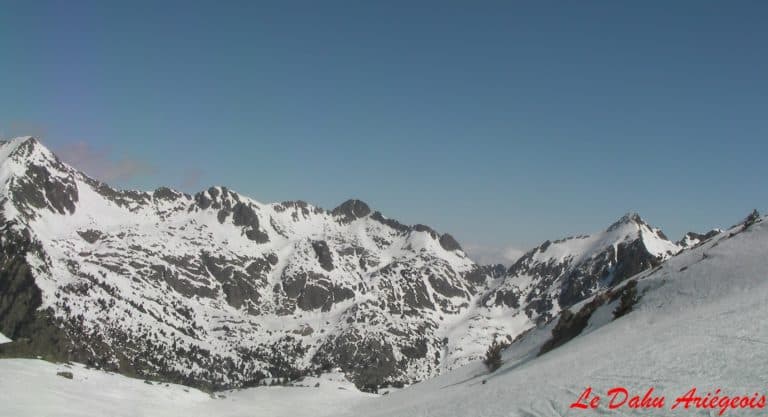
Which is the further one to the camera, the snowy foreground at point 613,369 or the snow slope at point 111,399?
the snow slope at point 111,399

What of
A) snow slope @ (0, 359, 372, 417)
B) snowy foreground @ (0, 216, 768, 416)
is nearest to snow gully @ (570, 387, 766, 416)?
snowy foreground @ (0, 216, 768, 416)

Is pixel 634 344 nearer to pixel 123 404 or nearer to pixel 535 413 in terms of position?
pixel 535 413

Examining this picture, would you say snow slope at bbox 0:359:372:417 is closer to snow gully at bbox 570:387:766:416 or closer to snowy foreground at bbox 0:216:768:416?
snowy foreground at bbox 0:216:768:416

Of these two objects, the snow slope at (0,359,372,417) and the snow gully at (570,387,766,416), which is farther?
the snow slope at (0,359,372,417)

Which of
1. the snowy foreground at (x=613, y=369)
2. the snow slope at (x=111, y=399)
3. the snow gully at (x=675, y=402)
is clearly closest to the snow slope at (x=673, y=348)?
the snowy foreground at (x=613, y=369)

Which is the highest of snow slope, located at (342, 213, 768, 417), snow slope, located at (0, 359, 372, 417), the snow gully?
snow slope, located at (342, 213, 768, 417)

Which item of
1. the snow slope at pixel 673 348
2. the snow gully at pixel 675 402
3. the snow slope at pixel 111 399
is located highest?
the snow slope at pixel 673 348

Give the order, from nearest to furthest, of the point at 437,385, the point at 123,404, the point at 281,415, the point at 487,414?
the point at 487,414
the point at 123,404
the point at 281,415
the point at 437,385

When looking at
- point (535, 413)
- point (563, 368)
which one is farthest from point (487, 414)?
point (563, 368)

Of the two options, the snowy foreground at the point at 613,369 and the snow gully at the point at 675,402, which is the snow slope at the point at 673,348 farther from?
the snow gully at the point at 675,402
